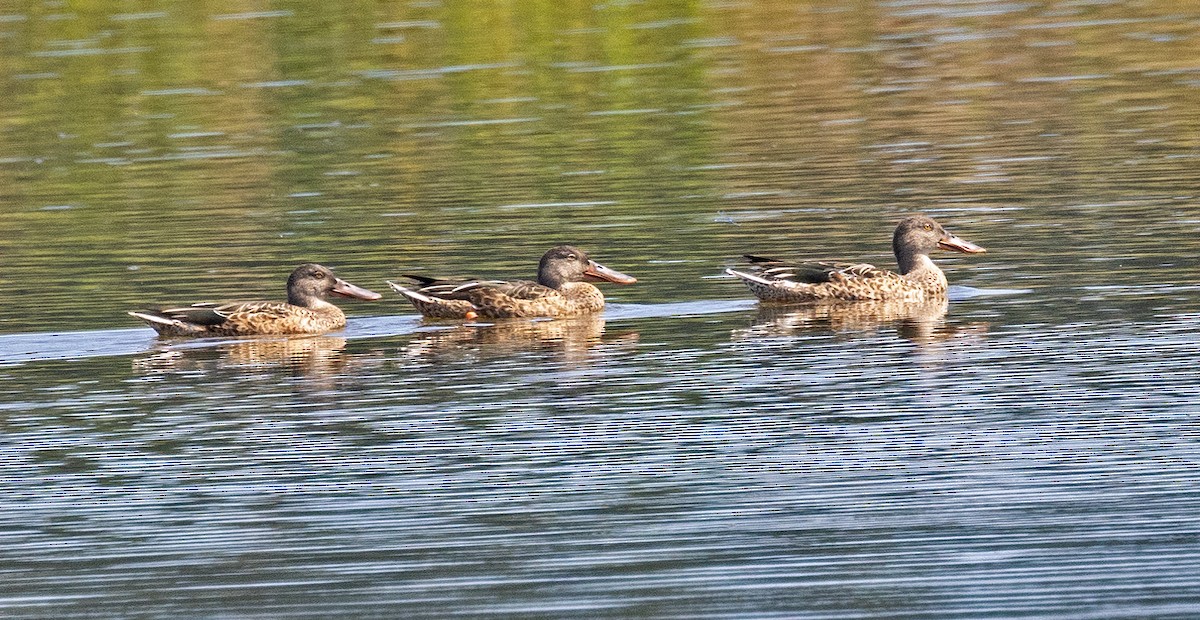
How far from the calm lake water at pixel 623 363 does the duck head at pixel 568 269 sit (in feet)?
1.63

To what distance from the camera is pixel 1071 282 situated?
17.2m

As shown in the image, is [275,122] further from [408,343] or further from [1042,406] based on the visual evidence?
[1042,406]

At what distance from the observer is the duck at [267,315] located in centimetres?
1670

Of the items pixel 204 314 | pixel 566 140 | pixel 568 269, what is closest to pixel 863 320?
pixel 568 269

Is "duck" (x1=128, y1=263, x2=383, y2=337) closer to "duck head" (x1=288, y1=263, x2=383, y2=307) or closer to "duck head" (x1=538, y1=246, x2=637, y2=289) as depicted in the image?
"duck head" (x1=288, y1=263, x2=383, y2=307)

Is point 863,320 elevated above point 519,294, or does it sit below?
below

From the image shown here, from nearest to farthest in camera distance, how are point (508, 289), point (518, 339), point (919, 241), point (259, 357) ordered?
1. point (259, 357)
2. point (518, 339)
3. point (508, 289)
4. point (919, 241)

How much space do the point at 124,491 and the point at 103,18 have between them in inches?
1380

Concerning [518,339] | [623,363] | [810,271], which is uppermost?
[810,271]

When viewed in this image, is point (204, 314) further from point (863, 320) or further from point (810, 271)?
point (863, 320)

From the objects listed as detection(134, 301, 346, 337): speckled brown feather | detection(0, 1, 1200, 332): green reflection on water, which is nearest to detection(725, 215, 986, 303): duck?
detection(0, 1, 1200, 332): green reflection on water

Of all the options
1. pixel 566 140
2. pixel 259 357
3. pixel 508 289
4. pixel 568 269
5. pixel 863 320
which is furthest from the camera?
pixel 566 140

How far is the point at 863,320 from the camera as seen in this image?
1681cm

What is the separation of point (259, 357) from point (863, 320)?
399cm
